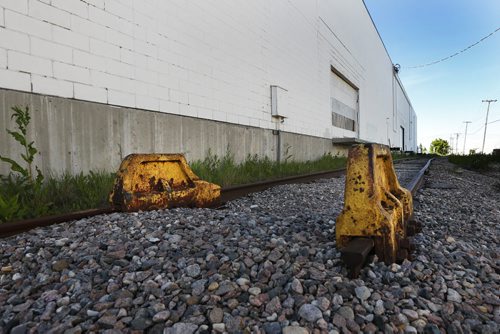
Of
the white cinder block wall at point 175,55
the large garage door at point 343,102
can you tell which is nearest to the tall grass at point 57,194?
the white cinder block wall at point 175,55

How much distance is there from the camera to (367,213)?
1.99 meters

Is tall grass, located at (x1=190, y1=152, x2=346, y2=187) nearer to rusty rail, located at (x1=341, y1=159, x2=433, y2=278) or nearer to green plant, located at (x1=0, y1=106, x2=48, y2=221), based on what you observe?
green plant, located at (x1=0, y1=106, x2=48, y2=221)

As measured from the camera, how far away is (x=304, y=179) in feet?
22.8

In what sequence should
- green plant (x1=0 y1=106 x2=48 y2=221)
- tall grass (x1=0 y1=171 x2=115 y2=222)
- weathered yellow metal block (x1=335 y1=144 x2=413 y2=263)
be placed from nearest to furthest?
weathered yellow metal block (x1=335 y1=144 x2=413 y2=263), tall grass (x1=0 y1=171 x2=115 y2=222), green plant (x1=0 y1=106 x2=48 y2=221)

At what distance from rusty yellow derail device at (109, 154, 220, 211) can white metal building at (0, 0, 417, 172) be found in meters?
1.43

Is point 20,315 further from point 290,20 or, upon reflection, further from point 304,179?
point 290,20

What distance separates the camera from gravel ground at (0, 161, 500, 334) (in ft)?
4.49

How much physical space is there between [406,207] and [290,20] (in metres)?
8.98

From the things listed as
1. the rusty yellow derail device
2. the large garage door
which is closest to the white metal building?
the rusty yellow derail device

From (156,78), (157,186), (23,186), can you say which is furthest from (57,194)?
(156,78)

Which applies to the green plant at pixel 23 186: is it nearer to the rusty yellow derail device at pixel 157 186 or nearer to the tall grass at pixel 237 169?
the rusty yellow derail device at pixel 157 186

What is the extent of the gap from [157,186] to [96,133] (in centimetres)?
161

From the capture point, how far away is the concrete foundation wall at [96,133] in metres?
3.66

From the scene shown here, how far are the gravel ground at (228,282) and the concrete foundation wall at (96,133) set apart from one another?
1.65 m
